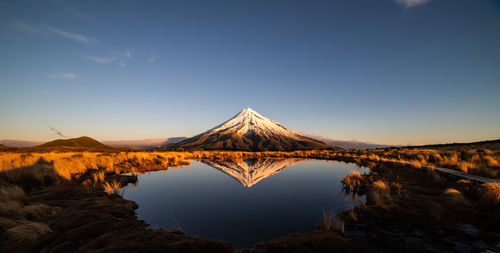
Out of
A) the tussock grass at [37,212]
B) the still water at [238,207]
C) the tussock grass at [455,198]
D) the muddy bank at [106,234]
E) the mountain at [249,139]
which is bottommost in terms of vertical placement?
the still water at [238,207]

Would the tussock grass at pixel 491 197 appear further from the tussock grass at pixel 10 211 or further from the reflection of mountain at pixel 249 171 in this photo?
the tussock grass at pixel 10 211

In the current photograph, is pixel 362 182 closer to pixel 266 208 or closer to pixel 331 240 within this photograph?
pixel 266 208

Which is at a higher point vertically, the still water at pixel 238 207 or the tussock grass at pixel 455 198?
the tussock grass at pixel 455 198

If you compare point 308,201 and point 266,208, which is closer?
point 266,208

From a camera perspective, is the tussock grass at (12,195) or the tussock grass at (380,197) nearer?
the tussock grass at (12,195)

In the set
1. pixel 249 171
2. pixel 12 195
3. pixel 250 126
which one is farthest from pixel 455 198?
pixel 250 126

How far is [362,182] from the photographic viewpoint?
1081 cm

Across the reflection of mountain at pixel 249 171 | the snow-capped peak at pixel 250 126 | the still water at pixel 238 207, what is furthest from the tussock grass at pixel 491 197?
the snow-capped peak at pixel 250 126

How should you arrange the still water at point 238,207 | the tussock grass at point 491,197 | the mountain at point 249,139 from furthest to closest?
1. the mountain at point 249,139
2. the tussock grass at point 491,197
3. the still water at point 238,207

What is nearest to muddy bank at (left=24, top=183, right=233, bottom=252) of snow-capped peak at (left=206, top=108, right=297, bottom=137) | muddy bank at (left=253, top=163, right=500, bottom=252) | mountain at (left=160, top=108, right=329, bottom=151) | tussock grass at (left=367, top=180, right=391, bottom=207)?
muddy bank at (left=253, top=163, right=500, bottom=252)

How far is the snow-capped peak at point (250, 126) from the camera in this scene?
138925 millimetres

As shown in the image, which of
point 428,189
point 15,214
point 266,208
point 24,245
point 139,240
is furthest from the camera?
point 428,189

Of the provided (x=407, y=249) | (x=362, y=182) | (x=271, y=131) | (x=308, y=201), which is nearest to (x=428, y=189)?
(x=362, y=182)

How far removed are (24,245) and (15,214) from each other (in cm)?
225
